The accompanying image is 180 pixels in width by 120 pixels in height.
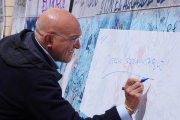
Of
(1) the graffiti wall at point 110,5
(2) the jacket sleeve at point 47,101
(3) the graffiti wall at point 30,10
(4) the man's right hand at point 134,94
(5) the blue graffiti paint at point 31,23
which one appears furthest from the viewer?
Answer: (5) the blue graffiti paint at point 31,23

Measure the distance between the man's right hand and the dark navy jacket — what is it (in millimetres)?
117

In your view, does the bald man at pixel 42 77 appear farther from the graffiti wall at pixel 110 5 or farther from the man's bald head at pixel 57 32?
the graffiti wall at pixel 110 5

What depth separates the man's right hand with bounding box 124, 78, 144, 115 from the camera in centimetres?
124

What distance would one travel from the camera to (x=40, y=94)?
1.09 metres

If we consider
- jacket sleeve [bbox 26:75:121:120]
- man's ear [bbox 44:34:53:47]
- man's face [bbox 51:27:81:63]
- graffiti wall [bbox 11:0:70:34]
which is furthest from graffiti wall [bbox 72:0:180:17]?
jacket sleeve [bbox 26:75:121:120]

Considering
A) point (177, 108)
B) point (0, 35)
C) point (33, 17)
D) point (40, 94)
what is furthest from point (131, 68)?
point (0, 35)

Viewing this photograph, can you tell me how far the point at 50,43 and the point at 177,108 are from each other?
774mm

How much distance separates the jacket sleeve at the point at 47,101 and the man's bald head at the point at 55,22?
0.32 meters

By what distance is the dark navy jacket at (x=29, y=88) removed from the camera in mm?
1096

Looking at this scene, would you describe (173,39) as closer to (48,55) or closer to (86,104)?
(48,55)

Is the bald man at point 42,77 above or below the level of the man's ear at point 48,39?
below

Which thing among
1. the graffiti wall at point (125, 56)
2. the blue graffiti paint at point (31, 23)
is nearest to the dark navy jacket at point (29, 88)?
the graffiti wall at point (125, 56)

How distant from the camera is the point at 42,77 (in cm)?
110

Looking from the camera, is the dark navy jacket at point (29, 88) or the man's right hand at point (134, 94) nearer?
the dark navy jacket at point (29, 88)
